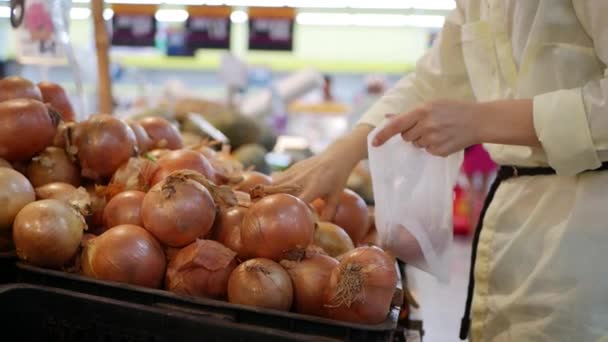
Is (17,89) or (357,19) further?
(357,19)

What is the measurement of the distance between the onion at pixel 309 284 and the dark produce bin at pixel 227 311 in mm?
77

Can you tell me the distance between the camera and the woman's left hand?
898 mm

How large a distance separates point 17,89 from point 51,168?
18 centimetres

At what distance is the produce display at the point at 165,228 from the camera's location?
0.80 meters

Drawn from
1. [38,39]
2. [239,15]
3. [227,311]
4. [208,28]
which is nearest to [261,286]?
[227,311]

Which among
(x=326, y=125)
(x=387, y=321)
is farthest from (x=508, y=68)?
(x=326, y=125)

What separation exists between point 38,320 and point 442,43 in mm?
942

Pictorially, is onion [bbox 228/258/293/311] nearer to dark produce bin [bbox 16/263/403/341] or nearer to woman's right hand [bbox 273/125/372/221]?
dark produce bin [bbox 16/263/403/341]

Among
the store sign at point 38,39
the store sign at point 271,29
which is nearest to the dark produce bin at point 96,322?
the store sign at point 38,39

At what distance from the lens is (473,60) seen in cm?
117

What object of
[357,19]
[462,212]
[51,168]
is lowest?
[462,212]

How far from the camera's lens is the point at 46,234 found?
86 centimetres

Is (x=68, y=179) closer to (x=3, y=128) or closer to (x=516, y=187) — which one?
(x=3, y=128)

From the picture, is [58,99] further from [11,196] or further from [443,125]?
[443,125]
